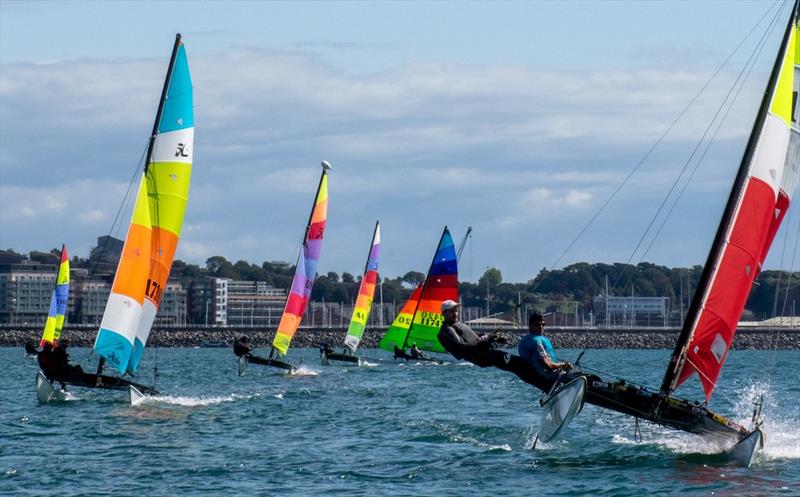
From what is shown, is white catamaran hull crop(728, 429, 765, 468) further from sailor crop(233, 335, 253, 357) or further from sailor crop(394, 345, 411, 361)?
sailor crop(394, 345, 411, 361)

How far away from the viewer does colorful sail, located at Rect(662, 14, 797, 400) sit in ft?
71.3

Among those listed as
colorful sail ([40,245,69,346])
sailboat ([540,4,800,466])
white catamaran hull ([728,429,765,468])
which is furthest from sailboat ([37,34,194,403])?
colorful sail ([40,245,69,346])

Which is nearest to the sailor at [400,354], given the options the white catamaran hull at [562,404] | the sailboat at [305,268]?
the sailboat at [305,268]

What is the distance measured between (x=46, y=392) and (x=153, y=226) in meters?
4.56

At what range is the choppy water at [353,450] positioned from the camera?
1897cm

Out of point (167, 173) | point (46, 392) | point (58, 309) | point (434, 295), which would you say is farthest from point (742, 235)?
point (58, 309)

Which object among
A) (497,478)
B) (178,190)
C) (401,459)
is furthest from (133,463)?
(178,190)

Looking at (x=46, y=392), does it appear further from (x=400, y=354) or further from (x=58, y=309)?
(x=58, y=309)

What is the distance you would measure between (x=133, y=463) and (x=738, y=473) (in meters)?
8.56

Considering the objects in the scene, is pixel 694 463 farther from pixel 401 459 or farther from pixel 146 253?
pixel 146 253

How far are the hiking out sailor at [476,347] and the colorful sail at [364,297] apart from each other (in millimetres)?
39330

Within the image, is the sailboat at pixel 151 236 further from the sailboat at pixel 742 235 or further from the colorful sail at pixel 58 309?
the colorful sail at pixel 58 309

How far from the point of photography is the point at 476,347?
21.2 meters

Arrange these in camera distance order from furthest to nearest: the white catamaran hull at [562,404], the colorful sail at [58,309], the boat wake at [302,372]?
the colorful sail at [58,309]
the boat wake at [302,372]
the white catamaran hull at [562,404]
